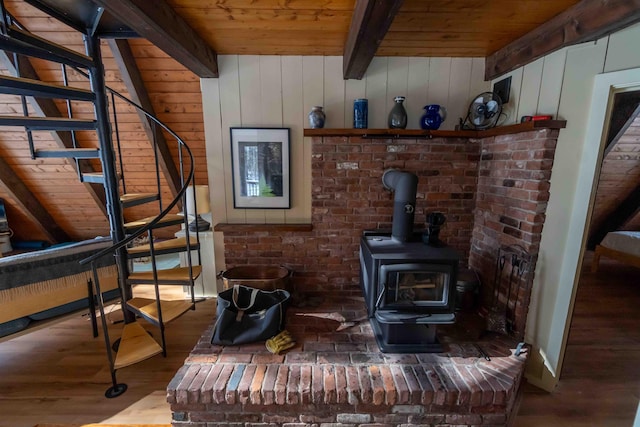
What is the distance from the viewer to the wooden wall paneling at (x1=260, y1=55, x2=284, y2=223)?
229 cm

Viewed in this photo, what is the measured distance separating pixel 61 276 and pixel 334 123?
8.05ft

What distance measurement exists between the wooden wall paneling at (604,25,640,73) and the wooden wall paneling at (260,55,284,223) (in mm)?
2114

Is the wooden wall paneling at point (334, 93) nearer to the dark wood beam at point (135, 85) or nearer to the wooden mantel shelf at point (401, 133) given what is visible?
the wooden mantel shelf at point (401, 133)

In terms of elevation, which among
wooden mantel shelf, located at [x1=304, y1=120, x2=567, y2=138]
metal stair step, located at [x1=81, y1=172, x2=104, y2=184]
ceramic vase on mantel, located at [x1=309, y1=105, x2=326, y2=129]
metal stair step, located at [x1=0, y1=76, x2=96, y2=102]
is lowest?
metal stair step, located at [x1=81, y1=172, x2=104, y2=184]

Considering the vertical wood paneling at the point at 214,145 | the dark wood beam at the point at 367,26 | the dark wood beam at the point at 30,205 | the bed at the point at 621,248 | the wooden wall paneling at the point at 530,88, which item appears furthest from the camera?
the dark wood beam at the point at 30,205

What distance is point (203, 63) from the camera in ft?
6.60

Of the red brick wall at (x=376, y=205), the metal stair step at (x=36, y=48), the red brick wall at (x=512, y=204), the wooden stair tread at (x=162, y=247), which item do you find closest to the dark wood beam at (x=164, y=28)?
the metal stair step at (x=36, y=48)

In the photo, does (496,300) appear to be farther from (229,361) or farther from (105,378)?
(105,378)

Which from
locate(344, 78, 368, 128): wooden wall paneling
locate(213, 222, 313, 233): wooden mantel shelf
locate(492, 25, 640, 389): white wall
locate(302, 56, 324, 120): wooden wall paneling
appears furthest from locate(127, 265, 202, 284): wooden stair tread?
locate(492, 25, 640, 389): white wall

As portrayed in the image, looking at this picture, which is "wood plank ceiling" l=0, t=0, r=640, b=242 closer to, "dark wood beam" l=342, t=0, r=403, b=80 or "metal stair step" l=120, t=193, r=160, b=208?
"dark wood beam" l=342, t=0, r=403, b=80

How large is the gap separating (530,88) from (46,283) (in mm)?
3756

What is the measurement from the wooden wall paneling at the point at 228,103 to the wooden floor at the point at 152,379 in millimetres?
1396

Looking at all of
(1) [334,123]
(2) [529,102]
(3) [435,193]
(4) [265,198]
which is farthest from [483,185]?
(4) [265,198]

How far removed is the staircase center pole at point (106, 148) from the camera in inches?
80.7
